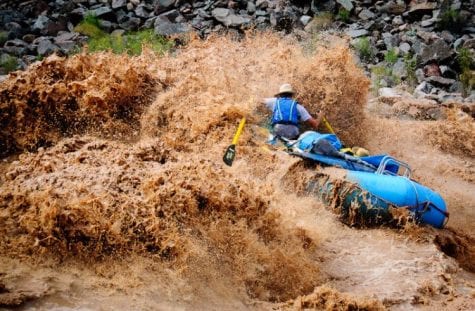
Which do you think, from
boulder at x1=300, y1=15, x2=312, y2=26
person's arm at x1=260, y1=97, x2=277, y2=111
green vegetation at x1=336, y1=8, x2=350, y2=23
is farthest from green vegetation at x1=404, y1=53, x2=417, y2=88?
person's arm at x1=260, y1=97, x2=277, y2=111

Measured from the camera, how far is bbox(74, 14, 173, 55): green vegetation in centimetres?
1167

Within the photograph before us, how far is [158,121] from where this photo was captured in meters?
6.30

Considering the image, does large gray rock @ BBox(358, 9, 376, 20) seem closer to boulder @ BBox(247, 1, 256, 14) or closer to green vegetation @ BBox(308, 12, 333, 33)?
green vegetation @ BBox(308, 12, 333, 33)

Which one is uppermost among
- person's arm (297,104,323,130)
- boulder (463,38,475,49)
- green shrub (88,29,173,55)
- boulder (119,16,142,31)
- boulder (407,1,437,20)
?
boulder (407,1,437,20)

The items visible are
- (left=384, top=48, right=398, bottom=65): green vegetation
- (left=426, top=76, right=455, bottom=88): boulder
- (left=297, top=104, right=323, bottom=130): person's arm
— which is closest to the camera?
(left=297, top=104, right=323, bottom=130): person's arm

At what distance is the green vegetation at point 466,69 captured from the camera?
11.0m

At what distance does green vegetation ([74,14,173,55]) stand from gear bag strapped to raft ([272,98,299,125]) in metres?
5.98

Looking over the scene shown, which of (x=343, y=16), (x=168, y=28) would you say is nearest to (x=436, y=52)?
(x=343, y=16)

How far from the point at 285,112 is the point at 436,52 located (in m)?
7.97

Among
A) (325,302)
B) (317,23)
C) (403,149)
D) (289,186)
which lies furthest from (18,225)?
(317,23)

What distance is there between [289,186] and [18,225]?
2841mm

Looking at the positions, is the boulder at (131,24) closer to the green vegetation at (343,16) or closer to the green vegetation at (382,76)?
the green vegetation at (343,16)

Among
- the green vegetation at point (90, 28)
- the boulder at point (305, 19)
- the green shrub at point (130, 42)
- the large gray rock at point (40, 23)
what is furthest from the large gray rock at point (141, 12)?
the boulder at point (305, 19)

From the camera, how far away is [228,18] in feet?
44.2
